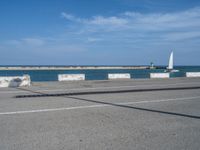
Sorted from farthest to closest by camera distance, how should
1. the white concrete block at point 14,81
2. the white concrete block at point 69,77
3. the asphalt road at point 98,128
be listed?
1. the white concrete block at point 69,77
2. the white concrete block at point 14,81
3. the asphalt road at point 98,128

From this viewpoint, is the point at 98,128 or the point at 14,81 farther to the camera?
the point at 14,81

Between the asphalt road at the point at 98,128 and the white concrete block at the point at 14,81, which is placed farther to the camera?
the white concrete block at the point at 14,81

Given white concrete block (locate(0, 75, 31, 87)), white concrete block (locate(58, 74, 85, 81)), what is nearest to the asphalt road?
white concrete block (locate(0, 75, 31, 87))

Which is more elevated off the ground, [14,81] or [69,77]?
[69,77]

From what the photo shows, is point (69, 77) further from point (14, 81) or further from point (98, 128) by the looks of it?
point (98, 128)

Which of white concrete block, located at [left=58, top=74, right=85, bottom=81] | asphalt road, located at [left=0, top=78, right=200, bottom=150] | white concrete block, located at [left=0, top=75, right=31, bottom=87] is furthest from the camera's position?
white concrete block, located at [left=58, top=74, right=85, bottom=81]

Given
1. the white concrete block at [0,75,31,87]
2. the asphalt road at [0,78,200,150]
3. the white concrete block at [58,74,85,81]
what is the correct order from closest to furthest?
the asphalt road at [0,78,200,150] < the white concrete block at [0,75,31,87] < the white concrete block at [58,74,85,81]

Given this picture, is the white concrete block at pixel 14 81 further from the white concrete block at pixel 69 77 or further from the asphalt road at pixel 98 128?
the asphalt road at pixel 98 128

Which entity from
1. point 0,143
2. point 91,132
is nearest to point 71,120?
point 91,132

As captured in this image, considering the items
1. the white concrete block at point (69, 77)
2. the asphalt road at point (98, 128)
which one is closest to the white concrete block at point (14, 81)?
the white concrete block at point (69, 77)

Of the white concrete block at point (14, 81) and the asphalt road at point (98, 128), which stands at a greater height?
the white concrete block at point (14, 81)

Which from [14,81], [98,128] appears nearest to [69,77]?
[14,81]

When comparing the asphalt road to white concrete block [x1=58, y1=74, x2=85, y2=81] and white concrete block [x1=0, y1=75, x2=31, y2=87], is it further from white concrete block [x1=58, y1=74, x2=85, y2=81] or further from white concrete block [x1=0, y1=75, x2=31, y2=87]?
white concrete block [x1=58, y1=74, x2=85, y2=81]

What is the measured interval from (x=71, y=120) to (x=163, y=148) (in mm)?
3014
